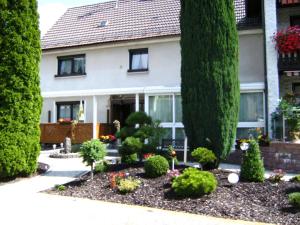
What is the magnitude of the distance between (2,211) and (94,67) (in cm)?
1489

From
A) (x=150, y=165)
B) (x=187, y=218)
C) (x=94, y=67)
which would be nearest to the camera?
(x=187, y=218)

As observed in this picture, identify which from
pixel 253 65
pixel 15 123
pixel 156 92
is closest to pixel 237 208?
pixel 15 123

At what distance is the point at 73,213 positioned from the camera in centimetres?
848

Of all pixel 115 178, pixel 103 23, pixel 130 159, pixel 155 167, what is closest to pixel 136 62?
pixel 103 23

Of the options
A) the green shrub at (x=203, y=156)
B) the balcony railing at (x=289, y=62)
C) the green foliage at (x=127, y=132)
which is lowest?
the green shrub at (x=203, y=156)

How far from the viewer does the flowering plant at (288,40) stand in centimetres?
1555

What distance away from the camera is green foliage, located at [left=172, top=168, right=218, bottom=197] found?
→ 30.3ft

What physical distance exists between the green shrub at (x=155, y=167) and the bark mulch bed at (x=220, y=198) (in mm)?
170

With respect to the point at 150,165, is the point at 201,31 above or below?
above

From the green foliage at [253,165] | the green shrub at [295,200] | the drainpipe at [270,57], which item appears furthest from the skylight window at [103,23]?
the green shrub at [295,200]

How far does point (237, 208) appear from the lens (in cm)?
853

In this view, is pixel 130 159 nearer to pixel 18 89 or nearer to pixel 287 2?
pixel 18 89

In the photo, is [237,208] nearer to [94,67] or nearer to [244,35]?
[244,35]

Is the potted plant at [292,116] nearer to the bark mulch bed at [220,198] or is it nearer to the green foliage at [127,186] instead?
the bark mulch bed at [220,198]
